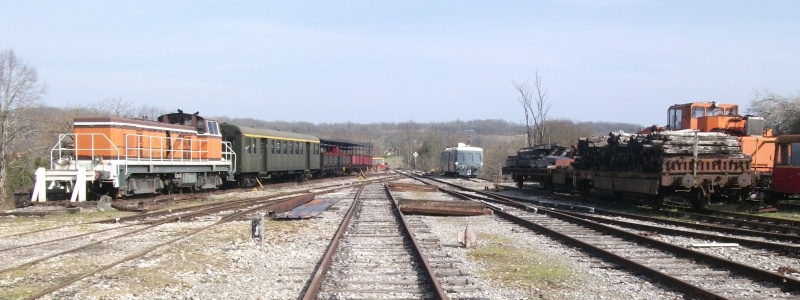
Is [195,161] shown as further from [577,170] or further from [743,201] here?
[743,201]

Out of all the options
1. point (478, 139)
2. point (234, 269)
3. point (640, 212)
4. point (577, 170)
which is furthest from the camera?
point (478, 139)

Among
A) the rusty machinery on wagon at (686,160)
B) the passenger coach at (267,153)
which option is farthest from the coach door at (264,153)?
the rusty machinery on wagon at (686,160)

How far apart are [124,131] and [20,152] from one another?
75.4 ft

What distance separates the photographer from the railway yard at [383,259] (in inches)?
260

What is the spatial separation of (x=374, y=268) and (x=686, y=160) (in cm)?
1142

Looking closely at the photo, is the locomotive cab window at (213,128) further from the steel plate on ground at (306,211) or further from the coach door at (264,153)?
the steel plate on ground at (306,211)

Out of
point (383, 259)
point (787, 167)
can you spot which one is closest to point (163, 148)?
point (383, 259)

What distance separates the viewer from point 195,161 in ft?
72.5

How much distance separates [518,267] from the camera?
26.8 ft

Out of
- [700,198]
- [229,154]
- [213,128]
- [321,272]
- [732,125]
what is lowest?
[321,272]

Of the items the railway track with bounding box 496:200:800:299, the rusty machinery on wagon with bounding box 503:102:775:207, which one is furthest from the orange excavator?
the railway track with bounding box 496:200:800:299

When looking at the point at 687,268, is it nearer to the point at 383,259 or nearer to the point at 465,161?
the point at 383,259

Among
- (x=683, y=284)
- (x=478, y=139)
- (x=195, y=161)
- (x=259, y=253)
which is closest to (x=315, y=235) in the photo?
(x=259, y=253)

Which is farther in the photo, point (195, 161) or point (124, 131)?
point (195, 161)
